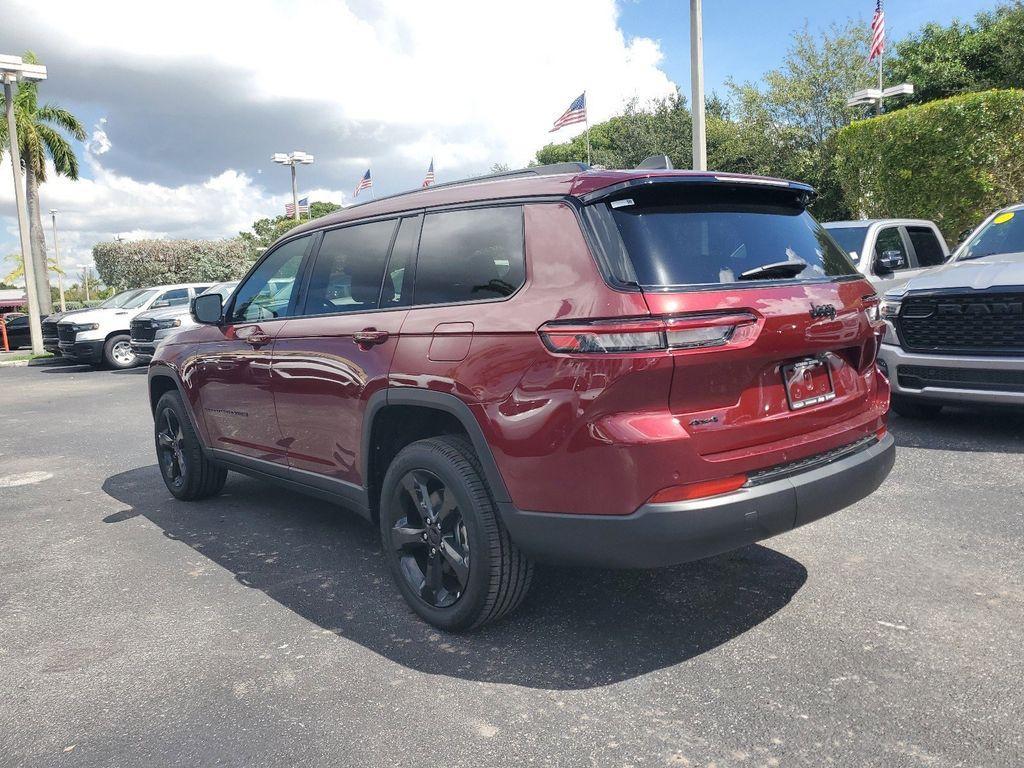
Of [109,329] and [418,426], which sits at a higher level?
[109,329]

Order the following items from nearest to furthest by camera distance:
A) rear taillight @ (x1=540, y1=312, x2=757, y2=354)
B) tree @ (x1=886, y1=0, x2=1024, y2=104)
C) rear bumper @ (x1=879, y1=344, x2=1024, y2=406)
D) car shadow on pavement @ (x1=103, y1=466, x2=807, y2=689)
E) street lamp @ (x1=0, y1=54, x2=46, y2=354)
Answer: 1. rear taillight @ (x1=540, y1=312, x2=757, y2=354)
2. car shadow on pavement @ (x1=103, y1=466, x2=807, y2=689)
3. rear bumper @ (x1=879, y1=344, x2=1024, y2=406)
4. street lamp @ (x1=0, y1=54, x2=46, y2=354)
5. tree @ (x1=886, y1=0, x2=1024, y2=104)

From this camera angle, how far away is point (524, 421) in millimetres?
2852

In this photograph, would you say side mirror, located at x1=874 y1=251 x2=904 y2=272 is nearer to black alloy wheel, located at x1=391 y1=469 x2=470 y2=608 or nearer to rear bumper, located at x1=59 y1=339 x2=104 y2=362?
black alloy wheel, located at x1=391 y1=469 x2=470 y2=608

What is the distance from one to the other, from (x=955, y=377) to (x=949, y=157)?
12.1 meters

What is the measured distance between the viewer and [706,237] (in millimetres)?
3018

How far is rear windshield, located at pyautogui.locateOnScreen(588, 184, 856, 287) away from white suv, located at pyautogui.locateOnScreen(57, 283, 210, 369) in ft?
51.8

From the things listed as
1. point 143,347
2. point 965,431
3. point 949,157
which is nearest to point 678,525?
point 965,431

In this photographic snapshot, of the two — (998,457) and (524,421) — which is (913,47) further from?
(524,421)

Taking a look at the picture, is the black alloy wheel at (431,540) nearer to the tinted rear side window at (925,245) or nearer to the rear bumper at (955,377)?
the rear bumper at (955,377)

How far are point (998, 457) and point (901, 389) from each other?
0.93 metres

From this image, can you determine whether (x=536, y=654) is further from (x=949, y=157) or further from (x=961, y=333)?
(x=949, y=157)

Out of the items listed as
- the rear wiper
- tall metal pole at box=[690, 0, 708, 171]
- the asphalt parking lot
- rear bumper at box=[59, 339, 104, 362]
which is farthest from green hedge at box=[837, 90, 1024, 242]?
rear bumper at box=[59, 339, 104, 362]

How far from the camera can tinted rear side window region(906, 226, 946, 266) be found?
30.5ft

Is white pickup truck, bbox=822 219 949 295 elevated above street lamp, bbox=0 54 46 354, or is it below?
below
